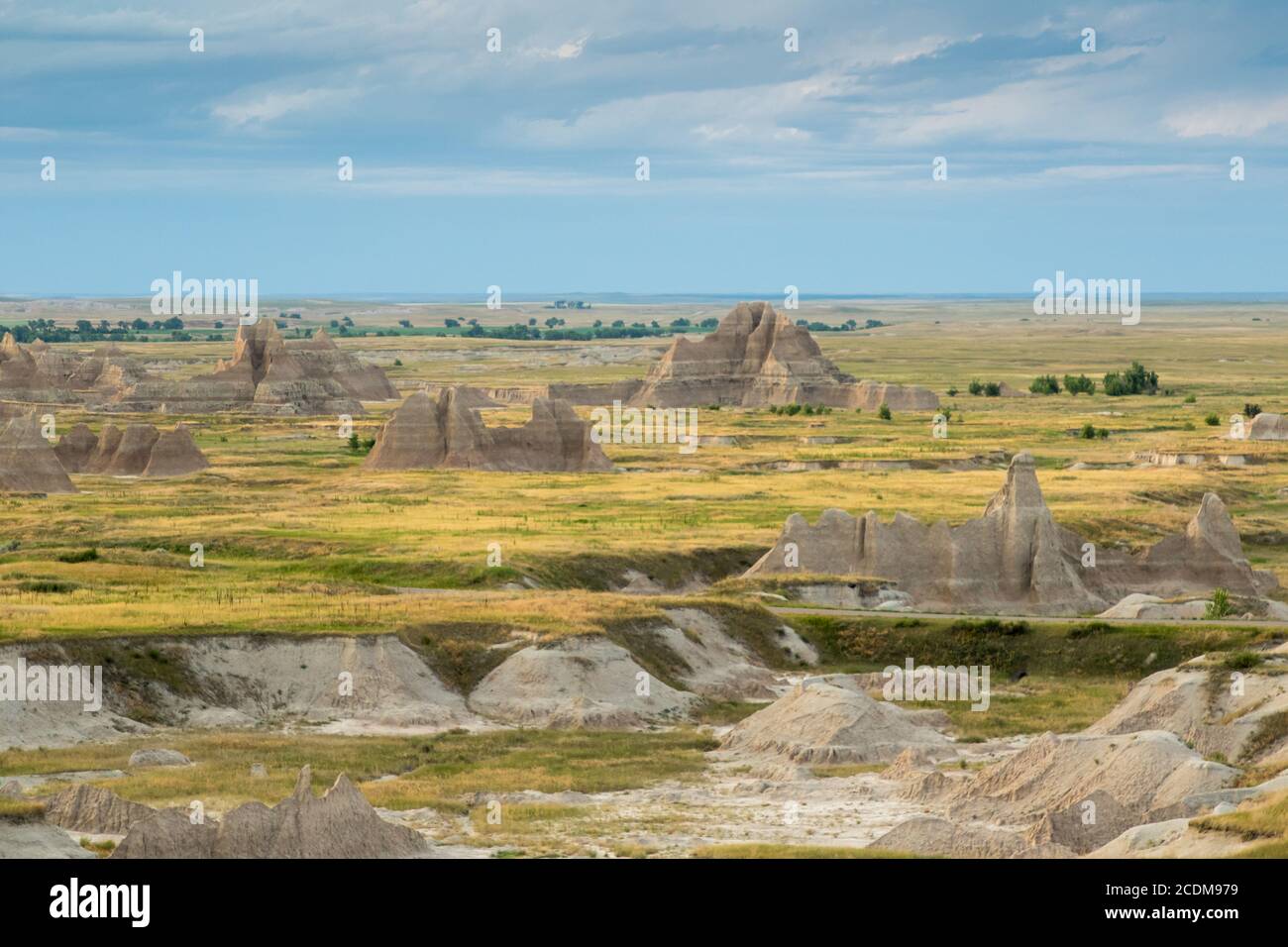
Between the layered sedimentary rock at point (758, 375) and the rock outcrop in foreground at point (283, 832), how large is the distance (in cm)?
12663

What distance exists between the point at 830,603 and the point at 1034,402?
106 meters

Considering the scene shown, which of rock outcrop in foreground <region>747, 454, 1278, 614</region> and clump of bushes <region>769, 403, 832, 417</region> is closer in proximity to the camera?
rock outcrop in foreground <region>747, 454, 1278, 614</region>

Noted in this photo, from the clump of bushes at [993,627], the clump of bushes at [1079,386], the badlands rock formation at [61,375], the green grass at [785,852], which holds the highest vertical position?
the badlands rock formation at [61,375]

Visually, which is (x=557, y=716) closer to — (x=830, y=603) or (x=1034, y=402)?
(x=830, y=603)

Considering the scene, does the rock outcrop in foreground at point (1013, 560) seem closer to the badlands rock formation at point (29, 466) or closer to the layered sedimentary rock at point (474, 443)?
the badlands rock formation at point (29, 466)

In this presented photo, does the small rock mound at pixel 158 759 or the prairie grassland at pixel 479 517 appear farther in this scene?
the prairie grassland at pixel 479 517

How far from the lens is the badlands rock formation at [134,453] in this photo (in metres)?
104

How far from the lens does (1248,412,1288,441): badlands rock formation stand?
122188mm

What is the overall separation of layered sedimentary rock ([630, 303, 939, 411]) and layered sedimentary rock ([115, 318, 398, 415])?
24.9 meters

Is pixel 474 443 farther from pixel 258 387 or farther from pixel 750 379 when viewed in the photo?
pixel 750 379

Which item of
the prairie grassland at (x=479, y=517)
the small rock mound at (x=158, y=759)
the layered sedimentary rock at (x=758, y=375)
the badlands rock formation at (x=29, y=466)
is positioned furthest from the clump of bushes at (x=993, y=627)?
the layered sedimentary rock at (x=758, y=375)

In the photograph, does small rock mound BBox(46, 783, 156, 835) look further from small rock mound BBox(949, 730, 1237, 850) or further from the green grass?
small rock mound BBox(949, 730, 1237, 850)

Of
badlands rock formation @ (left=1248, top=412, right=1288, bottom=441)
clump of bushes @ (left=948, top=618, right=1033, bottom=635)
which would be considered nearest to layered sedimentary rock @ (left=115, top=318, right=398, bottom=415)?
badlands rock formation @ (left=1248, top=412, right=1288, bottom=441)
